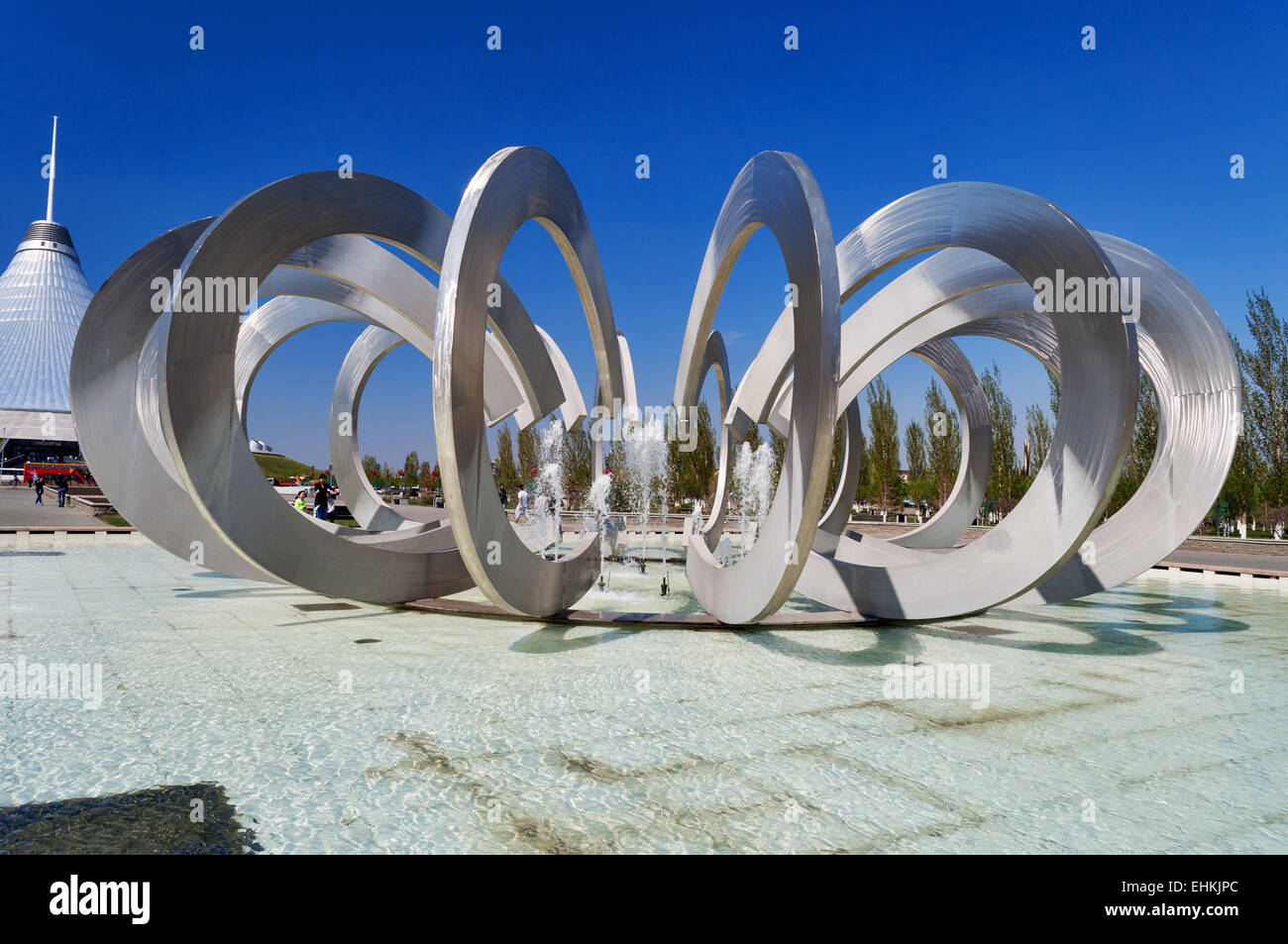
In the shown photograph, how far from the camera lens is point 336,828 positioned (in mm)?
3400

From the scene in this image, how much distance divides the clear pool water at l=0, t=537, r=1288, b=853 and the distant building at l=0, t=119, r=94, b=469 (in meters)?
81.1

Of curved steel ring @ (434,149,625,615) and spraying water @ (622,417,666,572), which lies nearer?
curved steel ring @ (434,149,625,615)

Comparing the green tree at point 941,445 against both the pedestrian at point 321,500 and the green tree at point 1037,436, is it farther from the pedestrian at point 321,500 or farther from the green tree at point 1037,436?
the pedestrian at point 321,500

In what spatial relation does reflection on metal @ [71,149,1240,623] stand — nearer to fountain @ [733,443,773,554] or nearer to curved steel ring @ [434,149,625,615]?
curved steel ring @ [434,149,625,615]

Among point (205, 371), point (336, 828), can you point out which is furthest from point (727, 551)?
point (336, 828)

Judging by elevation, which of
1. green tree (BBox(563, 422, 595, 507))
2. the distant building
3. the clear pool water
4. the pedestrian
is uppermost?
the distant building

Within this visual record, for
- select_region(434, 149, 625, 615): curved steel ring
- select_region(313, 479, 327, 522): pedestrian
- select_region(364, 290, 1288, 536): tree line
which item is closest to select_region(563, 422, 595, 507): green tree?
select_region(364, 290, 1288, 536): tree line

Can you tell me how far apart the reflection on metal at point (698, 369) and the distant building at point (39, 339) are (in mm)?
77750

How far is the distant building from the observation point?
72125 mm

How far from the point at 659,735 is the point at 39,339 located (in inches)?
3773

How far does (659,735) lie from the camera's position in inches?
189

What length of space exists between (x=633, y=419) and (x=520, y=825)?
1271 centimetres

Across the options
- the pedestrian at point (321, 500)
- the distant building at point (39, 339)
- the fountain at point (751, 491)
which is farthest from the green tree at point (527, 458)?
the distant building at point (39, 339)
